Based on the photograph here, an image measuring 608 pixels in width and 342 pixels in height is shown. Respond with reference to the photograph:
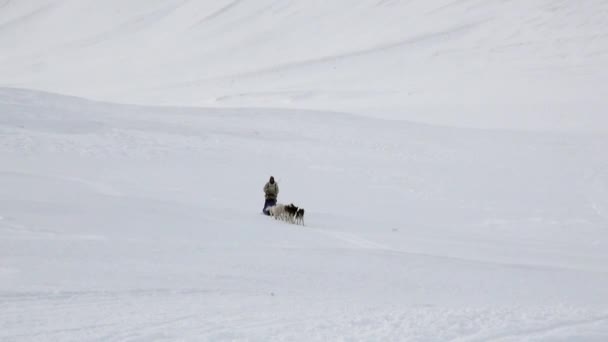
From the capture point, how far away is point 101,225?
29.9 feet

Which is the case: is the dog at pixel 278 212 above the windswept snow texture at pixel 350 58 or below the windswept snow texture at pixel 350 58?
below

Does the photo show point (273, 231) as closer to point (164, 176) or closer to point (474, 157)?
point (164, 176)

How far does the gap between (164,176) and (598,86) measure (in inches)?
768

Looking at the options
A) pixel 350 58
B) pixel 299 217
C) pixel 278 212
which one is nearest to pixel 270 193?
pixel 278 212

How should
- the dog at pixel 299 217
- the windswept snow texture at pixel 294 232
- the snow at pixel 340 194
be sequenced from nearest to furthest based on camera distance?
the windswept snow texture at pixel 294 232 → the snow at pixel 340 194 → the dog at pixel 299 217

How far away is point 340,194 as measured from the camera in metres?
15.1

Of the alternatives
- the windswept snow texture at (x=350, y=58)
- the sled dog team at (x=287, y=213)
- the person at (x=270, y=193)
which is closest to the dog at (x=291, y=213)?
the sled dog team at (x=287, y=213)

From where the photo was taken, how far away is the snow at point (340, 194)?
582 cm

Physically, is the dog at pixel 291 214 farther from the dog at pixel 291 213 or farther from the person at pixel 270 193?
the person at pixel 270 193

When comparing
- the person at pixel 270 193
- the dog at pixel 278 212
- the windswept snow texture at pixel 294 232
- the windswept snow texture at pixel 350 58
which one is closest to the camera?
the windswept snow texture at pixel 294 232

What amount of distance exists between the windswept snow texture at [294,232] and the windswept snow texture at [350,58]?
7.07m

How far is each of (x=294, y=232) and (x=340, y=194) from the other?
491 cm

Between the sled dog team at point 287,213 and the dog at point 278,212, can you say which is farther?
the dog at point 278,212

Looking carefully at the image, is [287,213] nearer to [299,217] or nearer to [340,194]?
[299,217]
